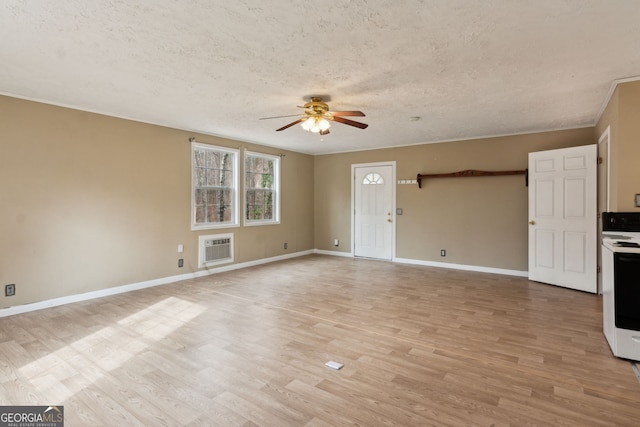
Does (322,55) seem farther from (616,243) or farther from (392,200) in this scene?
(392,200)

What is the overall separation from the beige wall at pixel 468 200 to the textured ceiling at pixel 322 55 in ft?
3.66

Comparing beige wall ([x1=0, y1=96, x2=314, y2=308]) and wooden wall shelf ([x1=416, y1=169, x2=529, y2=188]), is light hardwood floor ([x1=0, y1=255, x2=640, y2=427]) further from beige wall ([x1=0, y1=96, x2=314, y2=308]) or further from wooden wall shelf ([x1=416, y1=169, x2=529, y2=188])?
wooden wall shelf ([x1=416, y1=169, x2=529, y2=188])

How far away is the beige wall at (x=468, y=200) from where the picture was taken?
543cm

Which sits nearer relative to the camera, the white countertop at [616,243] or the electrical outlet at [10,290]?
the white countertop at [616,243]

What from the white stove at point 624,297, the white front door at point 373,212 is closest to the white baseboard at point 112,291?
the white front door at point 373,212

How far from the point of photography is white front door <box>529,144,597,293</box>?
440cm

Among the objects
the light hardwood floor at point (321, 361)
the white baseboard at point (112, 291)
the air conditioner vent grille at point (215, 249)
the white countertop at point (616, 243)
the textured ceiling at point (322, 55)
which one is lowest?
the light hardwood floor at point (321, 361)

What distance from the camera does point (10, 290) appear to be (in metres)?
3.59

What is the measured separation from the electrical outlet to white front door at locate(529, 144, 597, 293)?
275 inches

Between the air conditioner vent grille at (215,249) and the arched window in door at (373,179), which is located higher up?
the arched window in door at (373,179)

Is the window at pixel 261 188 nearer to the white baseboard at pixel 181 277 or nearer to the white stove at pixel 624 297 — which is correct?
the white baseboard at pixel 181 277

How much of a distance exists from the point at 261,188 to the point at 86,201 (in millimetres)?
3130

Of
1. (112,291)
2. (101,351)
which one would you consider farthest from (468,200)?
(112,291)

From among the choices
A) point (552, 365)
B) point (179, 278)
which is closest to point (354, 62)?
point (552, 365)
